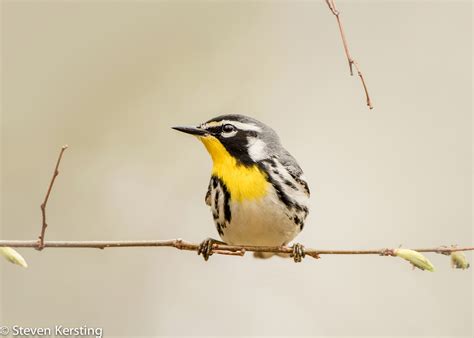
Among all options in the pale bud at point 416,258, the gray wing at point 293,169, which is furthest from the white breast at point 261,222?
the pale bud at point 416,258

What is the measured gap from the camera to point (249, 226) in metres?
4.46

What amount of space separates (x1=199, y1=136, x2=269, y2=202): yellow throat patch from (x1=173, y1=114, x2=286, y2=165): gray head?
25 mm

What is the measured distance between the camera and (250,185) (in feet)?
14.6

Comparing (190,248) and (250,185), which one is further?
(250,185)

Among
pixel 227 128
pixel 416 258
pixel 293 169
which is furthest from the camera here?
pixel 293 169

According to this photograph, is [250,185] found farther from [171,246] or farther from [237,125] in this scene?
[171,246]

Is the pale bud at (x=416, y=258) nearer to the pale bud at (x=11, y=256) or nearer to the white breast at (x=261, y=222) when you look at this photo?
the white breast at (x=261, y=222)

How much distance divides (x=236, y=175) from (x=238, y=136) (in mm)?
276

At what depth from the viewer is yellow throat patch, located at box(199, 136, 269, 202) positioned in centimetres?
443

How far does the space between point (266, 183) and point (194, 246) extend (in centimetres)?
134

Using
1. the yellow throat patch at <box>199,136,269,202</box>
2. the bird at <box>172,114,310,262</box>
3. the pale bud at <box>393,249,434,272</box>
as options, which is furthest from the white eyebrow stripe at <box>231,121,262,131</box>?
the pale bud at <box>393,249,434,272</box>

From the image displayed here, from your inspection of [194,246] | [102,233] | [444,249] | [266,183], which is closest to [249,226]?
[266,183]

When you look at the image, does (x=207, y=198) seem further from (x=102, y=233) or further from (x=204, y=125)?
(x=102, y=233)

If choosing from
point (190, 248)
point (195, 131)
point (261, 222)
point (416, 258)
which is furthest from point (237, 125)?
point (416, 258)
